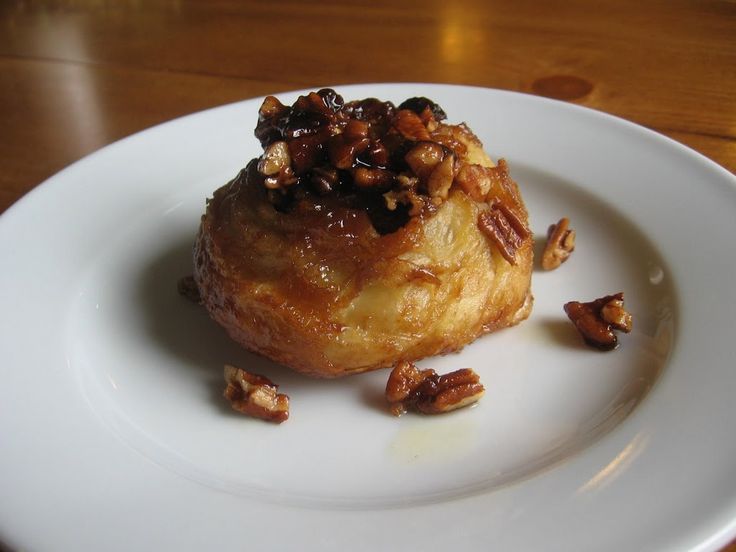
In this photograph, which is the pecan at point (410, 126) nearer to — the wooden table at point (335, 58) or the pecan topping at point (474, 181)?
the pecan topping at point (474, 181)

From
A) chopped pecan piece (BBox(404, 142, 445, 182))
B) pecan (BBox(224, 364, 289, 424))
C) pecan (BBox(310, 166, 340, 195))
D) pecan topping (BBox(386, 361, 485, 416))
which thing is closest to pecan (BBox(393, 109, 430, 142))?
chopped pecan piece (BBox(404, 142, 445, 182))

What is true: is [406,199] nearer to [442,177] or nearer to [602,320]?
[442,177]

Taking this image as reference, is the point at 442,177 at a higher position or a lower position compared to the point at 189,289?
higher

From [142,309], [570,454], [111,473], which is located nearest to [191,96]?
[142,309]

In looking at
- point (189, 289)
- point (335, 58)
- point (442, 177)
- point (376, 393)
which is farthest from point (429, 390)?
point (335, 58)

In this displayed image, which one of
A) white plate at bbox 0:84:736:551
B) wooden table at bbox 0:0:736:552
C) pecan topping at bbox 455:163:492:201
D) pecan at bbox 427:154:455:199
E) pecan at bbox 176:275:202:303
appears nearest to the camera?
white plate at bbox 0:84:736:551

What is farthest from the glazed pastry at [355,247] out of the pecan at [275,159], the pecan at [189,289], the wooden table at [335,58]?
the wooden table at [335,58]

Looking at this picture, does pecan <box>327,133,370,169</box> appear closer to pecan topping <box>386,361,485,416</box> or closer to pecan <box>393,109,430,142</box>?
pecan <box>393,109,430,142</box>
